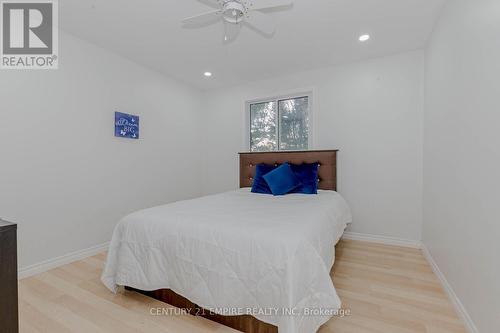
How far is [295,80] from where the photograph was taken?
144 inches

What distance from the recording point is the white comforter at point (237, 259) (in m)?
1.28

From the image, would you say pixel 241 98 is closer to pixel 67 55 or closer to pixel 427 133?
pixel 67 55

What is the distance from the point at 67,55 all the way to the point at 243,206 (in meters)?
2.56

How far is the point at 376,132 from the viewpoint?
10.2 ft

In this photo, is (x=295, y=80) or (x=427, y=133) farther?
(x=295, y=80)

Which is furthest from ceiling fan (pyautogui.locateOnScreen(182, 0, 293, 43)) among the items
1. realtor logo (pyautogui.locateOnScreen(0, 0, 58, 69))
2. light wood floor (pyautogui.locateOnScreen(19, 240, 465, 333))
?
light wood floor (pyautogui.locateOnScreen(19, 240, 465, 333))

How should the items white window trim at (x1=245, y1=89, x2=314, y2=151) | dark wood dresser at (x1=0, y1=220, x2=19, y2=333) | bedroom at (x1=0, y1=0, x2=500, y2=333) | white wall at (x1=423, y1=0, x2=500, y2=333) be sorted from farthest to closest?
white window trim at (x1=245, y1=89, x2=314, y2=151), bedroom at (x1=0, y1=0, x2=500, y2=333), white wall at (x1=423, y1=0, x2=500, y2=333), dark wood dresser at (x1=0, y1=220, x2=19, y2=333)

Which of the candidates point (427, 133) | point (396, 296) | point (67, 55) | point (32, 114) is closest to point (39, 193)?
point (32, 114)

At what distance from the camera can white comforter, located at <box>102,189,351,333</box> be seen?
4.18 ft

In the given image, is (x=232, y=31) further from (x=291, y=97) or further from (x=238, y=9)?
(x=291, y=97)

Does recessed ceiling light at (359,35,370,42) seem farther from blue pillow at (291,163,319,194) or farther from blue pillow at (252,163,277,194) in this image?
blue pillow at (252,163,277,194)

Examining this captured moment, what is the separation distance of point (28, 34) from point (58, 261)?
2.34 m

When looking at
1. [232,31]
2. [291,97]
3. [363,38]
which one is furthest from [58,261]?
[363,38]

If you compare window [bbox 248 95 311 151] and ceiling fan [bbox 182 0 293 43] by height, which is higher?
ceiling fan [bbox 182 0 293 43]
